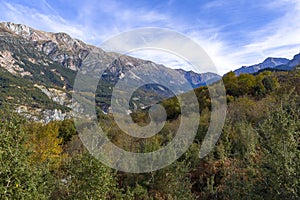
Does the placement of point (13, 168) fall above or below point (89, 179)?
above

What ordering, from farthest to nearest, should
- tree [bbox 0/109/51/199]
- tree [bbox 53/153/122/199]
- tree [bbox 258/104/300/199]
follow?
1. tree [bbox 53/153/122/199]
2. tree [bbox 0/109/51/199]
3. tree [bbox 258/104/300/199]

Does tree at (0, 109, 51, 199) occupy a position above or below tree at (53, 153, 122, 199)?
above

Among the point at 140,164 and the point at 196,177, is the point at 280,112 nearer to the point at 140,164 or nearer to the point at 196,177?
the point at 140,164

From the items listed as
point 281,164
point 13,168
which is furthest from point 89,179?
point 281,164

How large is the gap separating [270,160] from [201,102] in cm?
2969

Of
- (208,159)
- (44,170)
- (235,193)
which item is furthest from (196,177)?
(44,170)

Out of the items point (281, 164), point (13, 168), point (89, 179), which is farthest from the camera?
point (89, 179)

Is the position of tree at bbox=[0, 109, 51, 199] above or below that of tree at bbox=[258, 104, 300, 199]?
above

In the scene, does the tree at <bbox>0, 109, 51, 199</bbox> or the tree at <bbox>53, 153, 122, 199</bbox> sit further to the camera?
the tree at <bbox>53, 153, 122, 199</bbox>

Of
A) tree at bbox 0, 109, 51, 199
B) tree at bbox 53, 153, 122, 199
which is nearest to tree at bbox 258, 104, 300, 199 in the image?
tree at bbox 53, 153, 122, 199

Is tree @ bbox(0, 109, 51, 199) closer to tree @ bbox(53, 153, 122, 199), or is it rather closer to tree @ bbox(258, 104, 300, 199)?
tree @ bbox(53, 153, 122, 199)

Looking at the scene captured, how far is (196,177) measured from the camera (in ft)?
55.2

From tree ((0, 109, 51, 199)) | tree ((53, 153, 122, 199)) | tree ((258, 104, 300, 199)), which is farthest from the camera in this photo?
tree ((53, 153, 122, 199))

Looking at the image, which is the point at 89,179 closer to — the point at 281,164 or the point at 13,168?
the point at 13,168
